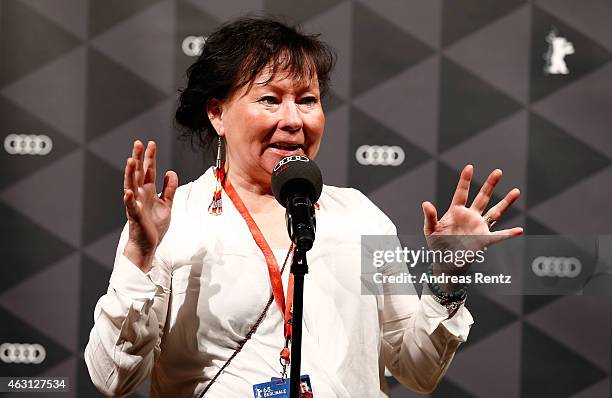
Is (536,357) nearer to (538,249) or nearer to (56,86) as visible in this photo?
(538,249)

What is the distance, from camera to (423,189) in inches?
114

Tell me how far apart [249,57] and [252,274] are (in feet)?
1.78

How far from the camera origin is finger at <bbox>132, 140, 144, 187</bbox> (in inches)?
73.4

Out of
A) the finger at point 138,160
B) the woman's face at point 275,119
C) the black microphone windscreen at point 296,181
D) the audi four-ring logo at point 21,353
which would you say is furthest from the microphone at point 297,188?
the audi four-ring logo at point 21,353

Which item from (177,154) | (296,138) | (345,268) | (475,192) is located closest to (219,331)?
(345,268)

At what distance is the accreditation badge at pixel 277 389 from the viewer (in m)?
2.02

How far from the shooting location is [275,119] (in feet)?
7.18

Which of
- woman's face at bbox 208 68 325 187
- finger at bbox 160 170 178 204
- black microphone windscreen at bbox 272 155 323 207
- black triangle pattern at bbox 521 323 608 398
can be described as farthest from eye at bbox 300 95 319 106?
black triangle pattern at bbox 521 323 608 398

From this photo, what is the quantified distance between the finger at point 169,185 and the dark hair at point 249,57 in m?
0.38

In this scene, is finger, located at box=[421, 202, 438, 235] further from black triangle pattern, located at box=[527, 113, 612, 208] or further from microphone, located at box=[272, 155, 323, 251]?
black triangle pattern, located at box=[527, 113, 612, 208]

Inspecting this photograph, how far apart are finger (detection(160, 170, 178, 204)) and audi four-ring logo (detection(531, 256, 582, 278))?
1.30m

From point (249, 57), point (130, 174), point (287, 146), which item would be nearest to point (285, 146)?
point (287, 146)

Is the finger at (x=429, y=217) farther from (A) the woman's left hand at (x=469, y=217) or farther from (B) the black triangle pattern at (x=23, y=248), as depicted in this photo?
(B) the black triangle pattern at (x=23, y=248)

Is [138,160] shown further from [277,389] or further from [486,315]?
[486,315]
